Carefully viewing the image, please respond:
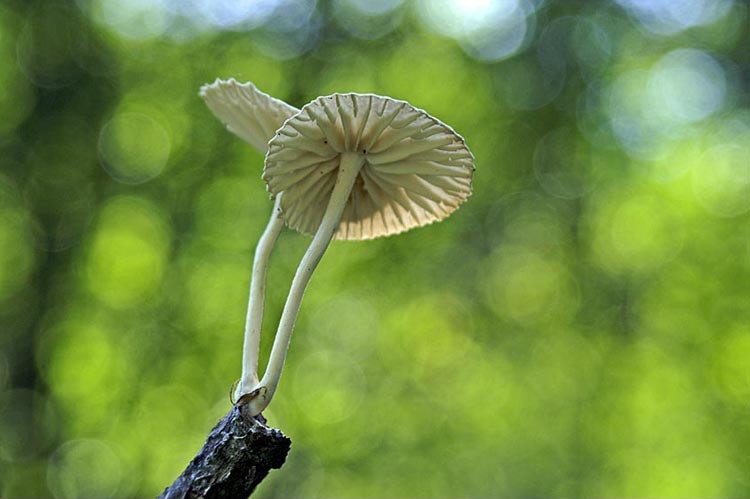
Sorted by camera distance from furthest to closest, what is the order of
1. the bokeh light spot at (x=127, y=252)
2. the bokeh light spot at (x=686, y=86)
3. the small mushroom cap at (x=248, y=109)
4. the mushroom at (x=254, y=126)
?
the bokeh light spot at (x=686, y=86) → the bokeh light spot at (x=127, y=252) → the small mushroom cap at (x=248, y=109) → the mushroom at (x=254, y=126)

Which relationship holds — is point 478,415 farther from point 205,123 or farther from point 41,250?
point 41,250

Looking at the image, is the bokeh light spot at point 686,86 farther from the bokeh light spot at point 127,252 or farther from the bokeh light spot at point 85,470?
the bokeh light spot at point 85,470

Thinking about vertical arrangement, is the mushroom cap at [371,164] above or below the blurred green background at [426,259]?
below

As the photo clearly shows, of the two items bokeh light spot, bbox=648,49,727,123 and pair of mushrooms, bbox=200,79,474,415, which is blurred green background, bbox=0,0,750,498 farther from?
pair of mushrooms, bbox=200,79,474,415

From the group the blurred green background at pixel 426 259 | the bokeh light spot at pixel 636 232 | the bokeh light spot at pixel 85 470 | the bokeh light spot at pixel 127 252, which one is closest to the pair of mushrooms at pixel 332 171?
the blurred green background at pixel 426 259

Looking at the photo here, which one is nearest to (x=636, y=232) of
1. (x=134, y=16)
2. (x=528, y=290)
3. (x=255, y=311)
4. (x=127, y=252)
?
(x=528, y=290)

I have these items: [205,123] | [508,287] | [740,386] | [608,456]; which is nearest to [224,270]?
[205,123]
